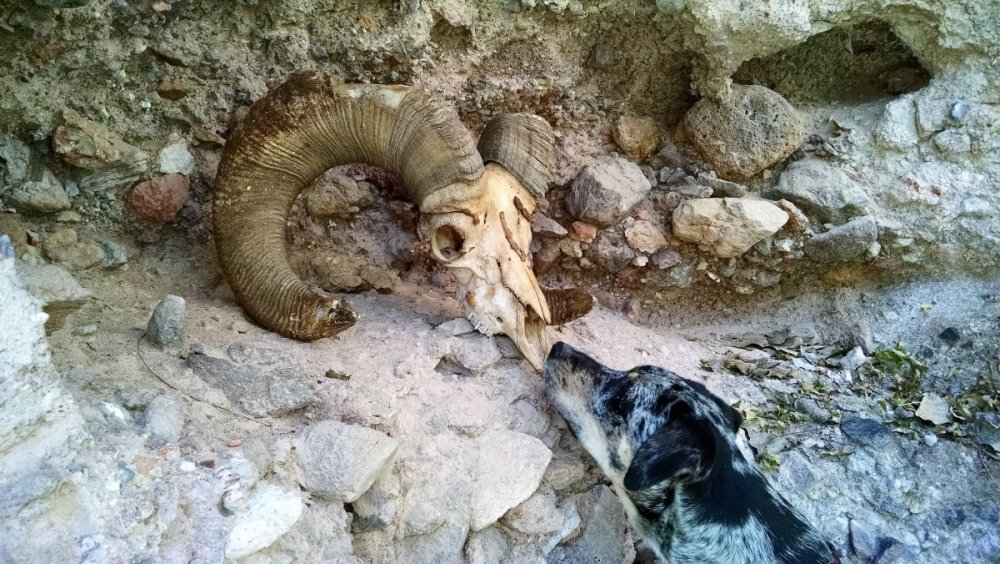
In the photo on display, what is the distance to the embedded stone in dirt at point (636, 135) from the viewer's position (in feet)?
13.7

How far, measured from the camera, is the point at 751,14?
3.53 meters

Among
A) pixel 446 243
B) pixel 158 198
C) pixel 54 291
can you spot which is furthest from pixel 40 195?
pixel 446 243

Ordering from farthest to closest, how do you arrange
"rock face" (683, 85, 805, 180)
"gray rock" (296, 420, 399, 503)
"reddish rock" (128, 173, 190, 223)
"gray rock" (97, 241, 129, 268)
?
"rock face" (683, 85, 805, 180) < "reddish rock" (128, 173, 190, 223) < "gray rock" (97, 241, 129, 268) < "gray rock" (296, 420, 399, 503)

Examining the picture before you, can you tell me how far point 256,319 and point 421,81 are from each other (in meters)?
1.48

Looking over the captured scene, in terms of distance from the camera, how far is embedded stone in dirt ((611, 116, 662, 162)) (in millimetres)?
4184

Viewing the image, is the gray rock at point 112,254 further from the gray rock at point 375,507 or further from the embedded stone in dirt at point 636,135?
the embedded stone in dirt at point 636,135

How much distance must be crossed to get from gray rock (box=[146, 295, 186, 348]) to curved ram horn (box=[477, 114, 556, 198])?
5.10ft

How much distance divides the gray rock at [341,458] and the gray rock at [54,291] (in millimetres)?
931

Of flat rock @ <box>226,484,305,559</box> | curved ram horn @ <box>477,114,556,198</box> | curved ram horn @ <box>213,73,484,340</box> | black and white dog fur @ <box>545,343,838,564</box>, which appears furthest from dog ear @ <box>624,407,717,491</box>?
curved ram horn @ <box>477,114,556,198</box>

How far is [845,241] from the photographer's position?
13.1 ft

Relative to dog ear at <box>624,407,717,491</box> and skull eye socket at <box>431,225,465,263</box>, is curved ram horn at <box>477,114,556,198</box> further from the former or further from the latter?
dog ear at <box>624,407,717,491</box>

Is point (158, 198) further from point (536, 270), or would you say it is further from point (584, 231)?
point (584, 231)

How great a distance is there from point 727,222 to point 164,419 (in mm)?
2936

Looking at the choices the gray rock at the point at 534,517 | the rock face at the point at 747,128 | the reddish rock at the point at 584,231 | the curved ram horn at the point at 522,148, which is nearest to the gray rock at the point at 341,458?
the gray rock at the point at 534,517
